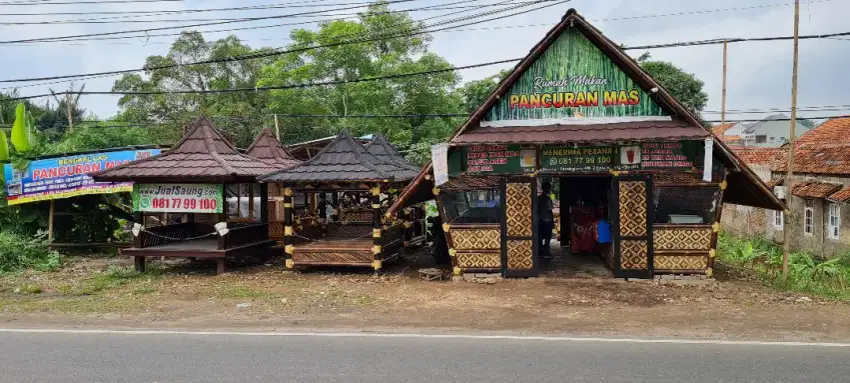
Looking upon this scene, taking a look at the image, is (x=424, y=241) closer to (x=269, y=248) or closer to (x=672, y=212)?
(x=269, y=248)

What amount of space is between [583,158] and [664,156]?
59.6 inches

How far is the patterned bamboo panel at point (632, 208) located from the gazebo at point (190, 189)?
26.9 feet

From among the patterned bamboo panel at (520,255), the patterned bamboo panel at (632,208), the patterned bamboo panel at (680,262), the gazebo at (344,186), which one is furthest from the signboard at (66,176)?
the patterned bamboo panel at (680,262)

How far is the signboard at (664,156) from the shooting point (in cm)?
1220

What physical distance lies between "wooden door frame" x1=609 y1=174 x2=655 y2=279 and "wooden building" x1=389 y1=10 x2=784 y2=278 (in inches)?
0.8

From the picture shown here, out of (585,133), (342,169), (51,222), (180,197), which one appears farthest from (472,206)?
(51,222)

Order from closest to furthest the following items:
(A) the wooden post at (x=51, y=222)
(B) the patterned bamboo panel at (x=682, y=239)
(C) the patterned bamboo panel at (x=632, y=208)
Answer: (B) the patterned bamboo panel at (x=682, y=239) → (C) the patterned bamboo panel at (x=632, y=208) → (A) the wooden post at (x=51, y=222)

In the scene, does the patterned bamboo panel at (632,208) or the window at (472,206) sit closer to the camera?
the patterned bamboo panel at (632,208)

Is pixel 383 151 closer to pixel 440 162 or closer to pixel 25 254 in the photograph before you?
pixel 440 162

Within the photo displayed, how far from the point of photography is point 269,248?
17.0 m

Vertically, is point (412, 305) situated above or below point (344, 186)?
below

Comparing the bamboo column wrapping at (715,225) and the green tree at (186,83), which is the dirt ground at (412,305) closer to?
the bamboo column wrapping at (715,225)

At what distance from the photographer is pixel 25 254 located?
1659 centimetres

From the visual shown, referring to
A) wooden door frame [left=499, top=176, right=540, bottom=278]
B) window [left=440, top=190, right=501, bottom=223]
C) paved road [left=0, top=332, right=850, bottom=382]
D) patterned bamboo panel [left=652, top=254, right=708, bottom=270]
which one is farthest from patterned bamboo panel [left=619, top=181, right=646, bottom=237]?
paved road [left=0, top=332, right=850, bottom=382]
